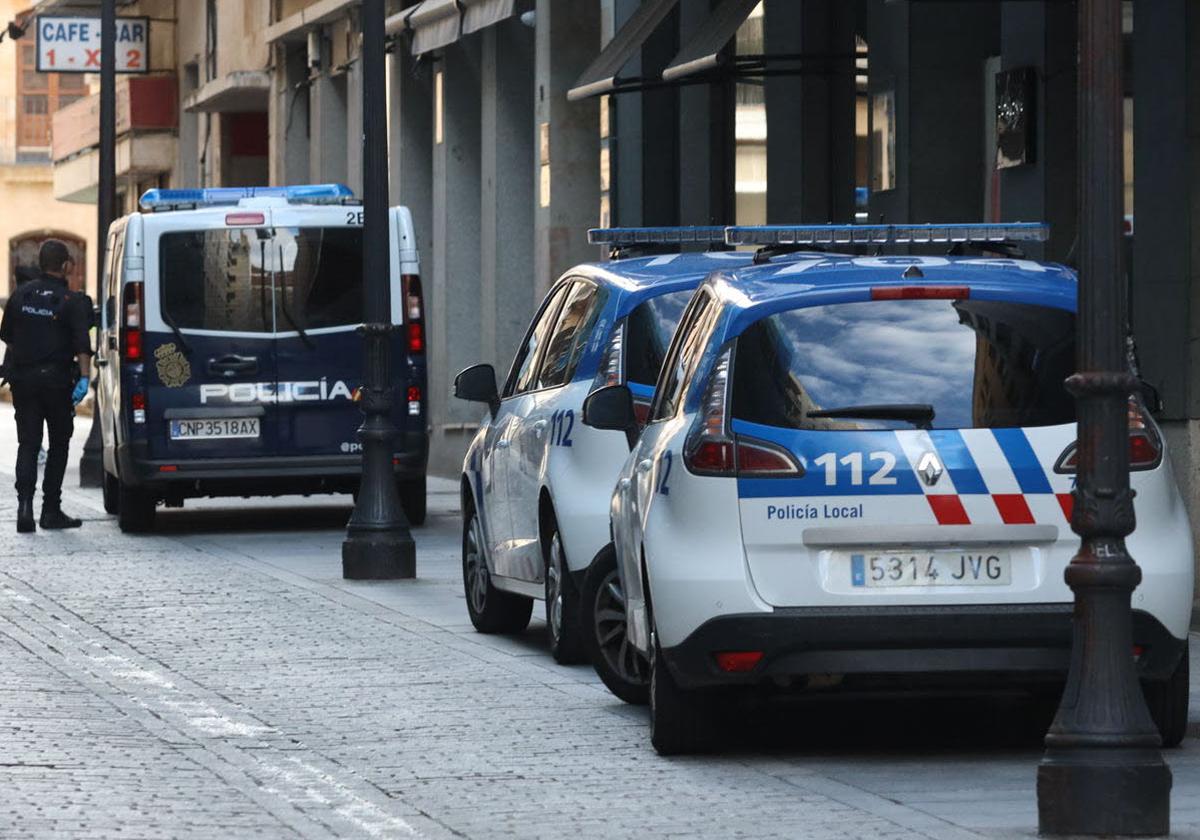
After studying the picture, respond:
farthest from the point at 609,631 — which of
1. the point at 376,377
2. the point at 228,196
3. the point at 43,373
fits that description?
the point at 228,196

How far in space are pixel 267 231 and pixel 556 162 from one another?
6.70 metres

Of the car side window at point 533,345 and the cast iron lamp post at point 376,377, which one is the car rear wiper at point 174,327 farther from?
the car side window at point 533,345

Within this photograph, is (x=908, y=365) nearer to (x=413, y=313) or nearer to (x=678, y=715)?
(x=678, y=715)

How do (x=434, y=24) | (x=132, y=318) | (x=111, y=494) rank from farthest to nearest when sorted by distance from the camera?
1. (x=434, y=24)
2. (x=111, y=494)
3. (x=132, y=318)

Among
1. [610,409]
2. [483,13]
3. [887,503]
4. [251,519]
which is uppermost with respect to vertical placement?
[483,13]

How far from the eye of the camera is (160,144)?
157ft

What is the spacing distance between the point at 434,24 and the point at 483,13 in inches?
80.1

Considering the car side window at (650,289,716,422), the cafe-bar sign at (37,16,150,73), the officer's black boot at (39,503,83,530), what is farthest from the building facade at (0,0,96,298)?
the car side window at (650,289,716,422)

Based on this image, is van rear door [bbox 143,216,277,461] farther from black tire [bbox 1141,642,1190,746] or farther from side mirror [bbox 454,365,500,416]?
black tire [bbox 1141,642,1190,746]

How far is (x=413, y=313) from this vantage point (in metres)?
19.7

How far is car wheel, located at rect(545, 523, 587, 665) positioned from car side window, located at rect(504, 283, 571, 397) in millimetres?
1033

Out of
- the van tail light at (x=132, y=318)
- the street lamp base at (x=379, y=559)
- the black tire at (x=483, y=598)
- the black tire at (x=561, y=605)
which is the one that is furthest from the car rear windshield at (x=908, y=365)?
the van tail light at (x=132, y=318)

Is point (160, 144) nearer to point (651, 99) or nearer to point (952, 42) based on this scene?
point (651, 99)

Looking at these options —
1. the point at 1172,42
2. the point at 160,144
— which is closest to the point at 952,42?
the point at 1172,42
